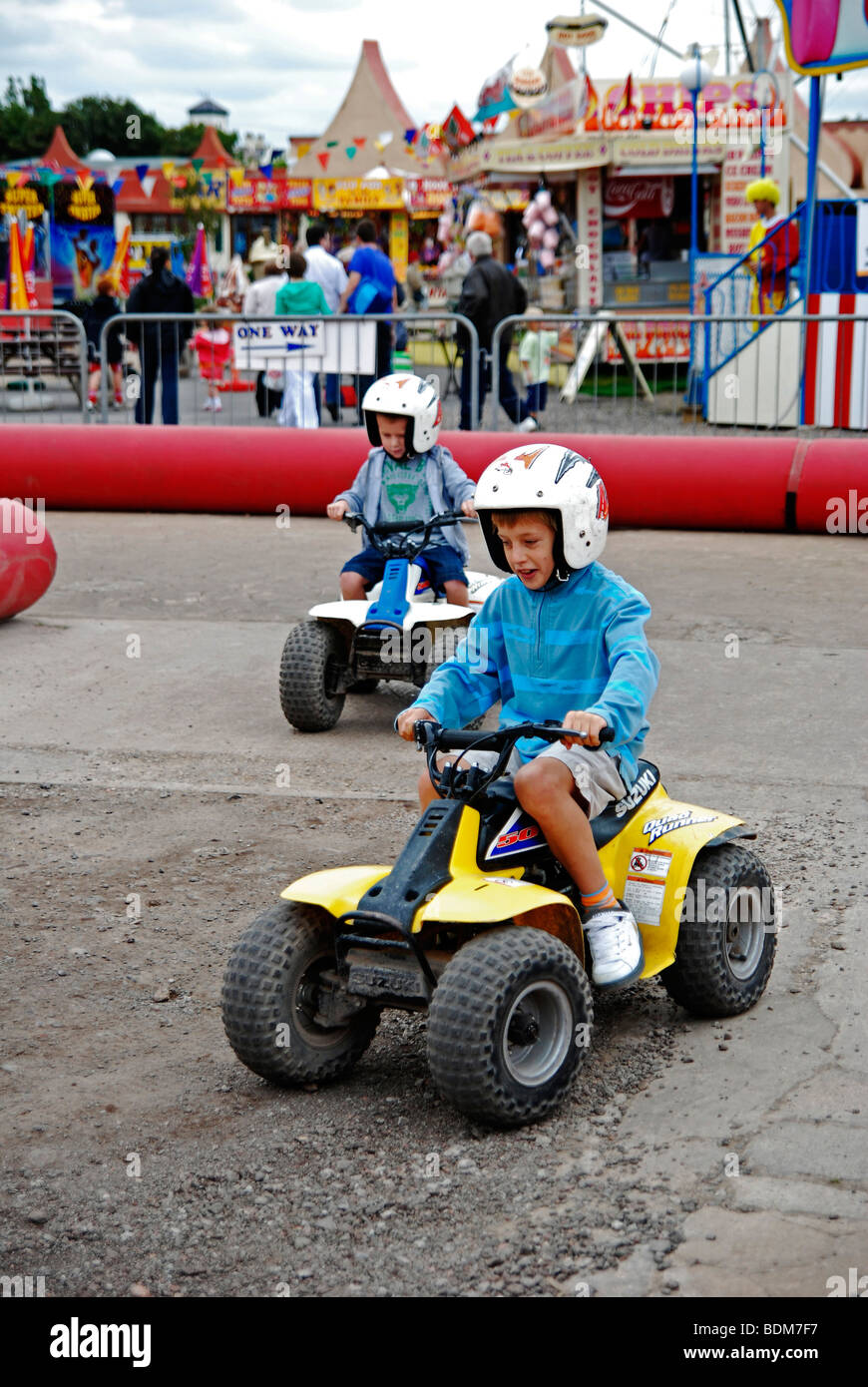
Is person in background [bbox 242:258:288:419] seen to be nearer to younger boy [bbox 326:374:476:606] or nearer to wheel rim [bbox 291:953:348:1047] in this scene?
younger boy [bbox 326:374:476:606]

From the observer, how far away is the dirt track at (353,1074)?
2.85m

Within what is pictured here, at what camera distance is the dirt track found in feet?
9.36

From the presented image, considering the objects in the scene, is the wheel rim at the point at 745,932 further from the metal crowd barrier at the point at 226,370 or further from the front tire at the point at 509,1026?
the metal crowd barrier at the point at 226,370

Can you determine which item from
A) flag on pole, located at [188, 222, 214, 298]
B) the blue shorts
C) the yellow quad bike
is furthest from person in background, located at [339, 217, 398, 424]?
flag on pole, located at [188, 222, 214, 298]

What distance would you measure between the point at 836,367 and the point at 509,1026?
468 inches

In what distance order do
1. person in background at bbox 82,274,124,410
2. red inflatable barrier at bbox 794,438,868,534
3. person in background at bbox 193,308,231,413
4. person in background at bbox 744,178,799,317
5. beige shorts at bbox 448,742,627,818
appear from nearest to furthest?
beige shorts at bbox 448,742,627,818 → red inflatable barrier at bbox 794,438,868,534 → person in background at bbox 744,178,799,317 → person in background at bbox 82,274,124,410 → person in background at bbox 193,308,231,413

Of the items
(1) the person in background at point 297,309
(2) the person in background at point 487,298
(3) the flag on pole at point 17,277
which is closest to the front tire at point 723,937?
(2) the person in background at point 487,298

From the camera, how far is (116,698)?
7.00 m

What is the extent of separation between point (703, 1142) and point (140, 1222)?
1159 mm

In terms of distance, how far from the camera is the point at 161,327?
587 inches

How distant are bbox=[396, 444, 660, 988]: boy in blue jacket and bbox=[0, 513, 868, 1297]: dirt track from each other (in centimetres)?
49

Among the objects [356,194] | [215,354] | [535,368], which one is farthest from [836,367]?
[356,194]

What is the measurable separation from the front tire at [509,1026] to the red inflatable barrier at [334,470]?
788cm

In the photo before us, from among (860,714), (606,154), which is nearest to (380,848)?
(860,714)
